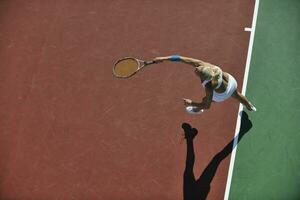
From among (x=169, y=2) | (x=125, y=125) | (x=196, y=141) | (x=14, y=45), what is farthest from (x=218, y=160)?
(x=14, y=45)

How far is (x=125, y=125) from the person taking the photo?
7.45m

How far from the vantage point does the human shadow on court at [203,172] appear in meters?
6.86

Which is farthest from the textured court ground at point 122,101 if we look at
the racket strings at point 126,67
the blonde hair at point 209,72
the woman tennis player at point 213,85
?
the blonde hair at point 209,72

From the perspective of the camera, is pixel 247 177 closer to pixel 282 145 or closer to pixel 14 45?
pixel 282 145

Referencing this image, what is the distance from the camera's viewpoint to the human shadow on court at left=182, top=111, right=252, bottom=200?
6.86 m

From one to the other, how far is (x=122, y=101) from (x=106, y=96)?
333mm

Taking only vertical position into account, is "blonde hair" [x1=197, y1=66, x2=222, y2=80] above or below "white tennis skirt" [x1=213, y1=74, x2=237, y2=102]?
above

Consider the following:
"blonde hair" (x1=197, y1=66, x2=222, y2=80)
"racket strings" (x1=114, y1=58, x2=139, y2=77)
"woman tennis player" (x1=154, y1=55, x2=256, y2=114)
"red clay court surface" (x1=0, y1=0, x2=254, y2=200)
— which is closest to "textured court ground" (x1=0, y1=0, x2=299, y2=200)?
"red clay court surface" (x1=0, y1=0, x2=254, y2=200)

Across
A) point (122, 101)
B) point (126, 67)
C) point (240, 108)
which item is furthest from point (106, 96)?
point (240, 108)

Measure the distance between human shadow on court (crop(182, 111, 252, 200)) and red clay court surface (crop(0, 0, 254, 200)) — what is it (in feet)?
0.28

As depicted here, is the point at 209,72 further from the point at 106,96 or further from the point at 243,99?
the point at 106,96

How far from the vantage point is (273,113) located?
24.3 feet

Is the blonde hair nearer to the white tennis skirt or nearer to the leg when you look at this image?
the white tennis skirt

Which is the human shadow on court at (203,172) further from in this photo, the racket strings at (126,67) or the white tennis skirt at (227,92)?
the racket strings at (126,67)
